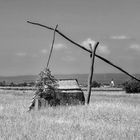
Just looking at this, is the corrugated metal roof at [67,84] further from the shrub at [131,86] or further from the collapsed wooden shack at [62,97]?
the shrub at [131,86]

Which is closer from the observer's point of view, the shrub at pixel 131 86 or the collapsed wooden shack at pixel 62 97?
the collapsed wooden shack at pixel 62 97

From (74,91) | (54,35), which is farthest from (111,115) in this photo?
(74,91)

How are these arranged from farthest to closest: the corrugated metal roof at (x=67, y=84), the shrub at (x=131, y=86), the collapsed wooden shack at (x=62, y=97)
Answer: the shrub at (x=131, y=86)
the corrugated metal roof at (x=67, y=84)
the collapsed wooden shack at (x=62, y=97)

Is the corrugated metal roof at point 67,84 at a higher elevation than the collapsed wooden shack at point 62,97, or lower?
higher

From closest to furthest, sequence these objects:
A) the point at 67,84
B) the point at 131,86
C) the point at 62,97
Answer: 1. the point at 62,97
2. the point at 67,84
3. the point at 131,86

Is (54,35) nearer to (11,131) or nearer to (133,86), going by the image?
(11,131)

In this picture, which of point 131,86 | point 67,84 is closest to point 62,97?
point 67,84

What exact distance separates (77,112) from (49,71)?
491 centimetres

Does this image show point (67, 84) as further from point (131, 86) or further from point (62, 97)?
point (131, 86)

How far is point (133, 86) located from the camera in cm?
6531

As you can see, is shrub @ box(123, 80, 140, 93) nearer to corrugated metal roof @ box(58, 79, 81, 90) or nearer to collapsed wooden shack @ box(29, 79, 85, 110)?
corrugated metal roof @ box(58, 79, 81, 90)

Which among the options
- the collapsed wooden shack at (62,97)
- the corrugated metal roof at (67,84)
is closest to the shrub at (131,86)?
the corrugated metal roof at (67,84)

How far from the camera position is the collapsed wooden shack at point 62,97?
20.0 meters

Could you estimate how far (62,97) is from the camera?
72.0ft
